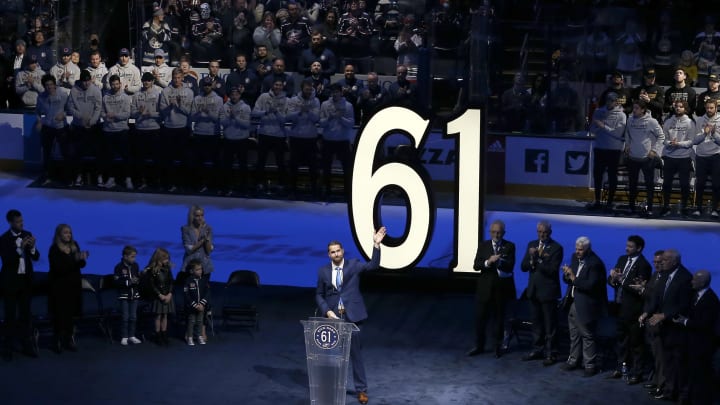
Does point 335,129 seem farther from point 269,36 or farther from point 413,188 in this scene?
point 413,188

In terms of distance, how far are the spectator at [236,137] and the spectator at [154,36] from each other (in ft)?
9.21

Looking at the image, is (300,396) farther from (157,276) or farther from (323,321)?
(157,276)

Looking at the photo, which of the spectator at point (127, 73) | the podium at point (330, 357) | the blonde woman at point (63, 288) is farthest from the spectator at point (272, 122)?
the podium at point (330, 357)

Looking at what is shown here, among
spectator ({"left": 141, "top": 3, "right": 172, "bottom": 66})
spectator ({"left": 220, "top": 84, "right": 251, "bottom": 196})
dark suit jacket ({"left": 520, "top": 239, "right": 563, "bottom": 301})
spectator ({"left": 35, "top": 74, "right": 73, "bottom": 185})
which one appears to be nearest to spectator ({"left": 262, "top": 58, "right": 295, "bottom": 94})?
spectator ({"left": 220, "top": 84, "right": 251, "bottom": 196})

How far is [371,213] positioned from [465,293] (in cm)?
191

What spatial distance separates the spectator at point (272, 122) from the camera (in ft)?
79.5

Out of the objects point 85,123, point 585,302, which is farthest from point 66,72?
point 585,302

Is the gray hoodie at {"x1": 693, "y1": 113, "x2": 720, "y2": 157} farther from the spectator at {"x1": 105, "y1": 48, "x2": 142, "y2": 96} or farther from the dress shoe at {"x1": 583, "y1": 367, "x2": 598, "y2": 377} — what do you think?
the spectator at {"x1": 105, "y1": 48, "x2": 142, "y2": 96}

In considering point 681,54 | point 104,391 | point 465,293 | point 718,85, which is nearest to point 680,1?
point 681,54

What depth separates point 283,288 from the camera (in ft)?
62.7

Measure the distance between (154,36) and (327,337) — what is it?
14579 millimetres

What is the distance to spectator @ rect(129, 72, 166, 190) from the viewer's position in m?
24.7

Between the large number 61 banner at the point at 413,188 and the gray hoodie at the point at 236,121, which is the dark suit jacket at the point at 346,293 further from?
the gray hoodie at the point at 236,121

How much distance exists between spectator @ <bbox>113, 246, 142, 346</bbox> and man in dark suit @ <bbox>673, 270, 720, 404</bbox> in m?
5.99
